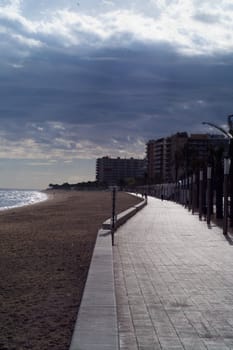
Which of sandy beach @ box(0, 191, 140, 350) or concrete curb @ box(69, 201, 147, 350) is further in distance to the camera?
sandy beach @ box(0, 191, 140, 350)

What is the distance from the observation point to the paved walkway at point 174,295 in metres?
6.00

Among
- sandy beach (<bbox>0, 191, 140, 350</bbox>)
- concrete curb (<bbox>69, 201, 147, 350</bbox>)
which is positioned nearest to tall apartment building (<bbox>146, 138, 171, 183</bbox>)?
sandy beach (<bbox>0, 191, 140, 350</bbox>)

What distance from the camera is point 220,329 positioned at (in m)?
6.40

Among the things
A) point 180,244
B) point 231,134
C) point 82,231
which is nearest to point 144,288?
point 180,244

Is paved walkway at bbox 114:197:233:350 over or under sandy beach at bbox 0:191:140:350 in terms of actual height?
over

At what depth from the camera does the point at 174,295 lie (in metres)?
8.41

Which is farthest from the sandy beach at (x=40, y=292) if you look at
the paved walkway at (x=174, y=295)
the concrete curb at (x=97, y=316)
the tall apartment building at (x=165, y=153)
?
the tall apartment building at (x=165, y=153)

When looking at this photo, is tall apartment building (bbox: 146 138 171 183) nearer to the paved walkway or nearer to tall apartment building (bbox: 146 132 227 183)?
tall apartment building (bbox: 146 132 227 183)

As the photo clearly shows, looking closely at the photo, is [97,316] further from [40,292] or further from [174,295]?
[40,292]

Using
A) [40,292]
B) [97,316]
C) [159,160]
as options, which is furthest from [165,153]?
[97,316]

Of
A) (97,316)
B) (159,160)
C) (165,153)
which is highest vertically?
(165,153)

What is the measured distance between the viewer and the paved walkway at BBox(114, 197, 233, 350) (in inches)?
236

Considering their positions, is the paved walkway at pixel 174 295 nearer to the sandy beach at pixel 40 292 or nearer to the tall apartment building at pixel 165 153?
the sandy beach at pixel 40 292

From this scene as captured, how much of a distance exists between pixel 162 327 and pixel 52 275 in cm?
428
